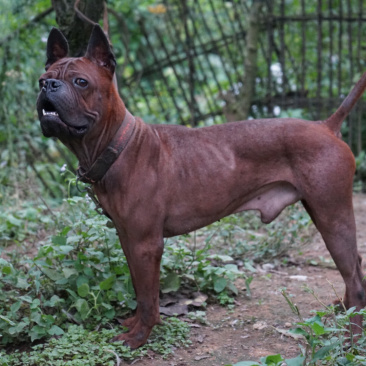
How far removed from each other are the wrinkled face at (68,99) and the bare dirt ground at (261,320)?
1.39 m

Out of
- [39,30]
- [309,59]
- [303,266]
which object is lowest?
[303,266]

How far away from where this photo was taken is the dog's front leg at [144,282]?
3.43 meters

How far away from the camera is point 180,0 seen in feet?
24.8

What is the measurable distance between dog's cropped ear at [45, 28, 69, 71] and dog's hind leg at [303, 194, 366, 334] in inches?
67.2

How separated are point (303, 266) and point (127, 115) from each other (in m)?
2.41

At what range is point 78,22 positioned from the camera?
4453 millimetres

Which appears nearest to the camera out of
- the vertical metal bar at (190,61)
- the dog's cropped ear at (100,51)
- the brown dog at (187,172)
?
the dog's cropped ear at (100,51)

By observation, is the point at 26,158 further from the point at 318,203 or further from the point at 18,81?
the point at 318,203

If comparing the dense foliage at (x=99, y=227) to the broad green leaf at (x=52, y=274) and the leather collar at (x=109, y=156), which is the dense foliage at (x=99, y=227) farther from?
the leather collar at (x=109, y=156)

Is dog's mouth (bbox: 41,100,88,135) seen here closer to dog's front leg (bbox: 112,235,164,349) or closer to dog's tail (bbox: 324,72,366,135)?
dog's front leg (bbox: 112,235,164,349)

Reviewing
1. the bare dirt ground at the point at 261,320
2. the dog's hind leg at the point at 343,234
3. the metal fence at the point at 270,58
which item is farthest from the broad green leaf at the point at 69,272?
the metal fence at the point at 270,58

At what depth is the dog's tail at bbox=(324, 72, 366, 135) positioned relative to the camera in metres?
3.53

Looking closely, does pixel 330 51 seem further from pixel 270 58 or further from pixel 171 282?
pixel 171 282

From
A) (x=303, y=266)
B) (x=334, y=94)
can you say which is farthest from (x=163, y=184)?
(x=334, y=94)
